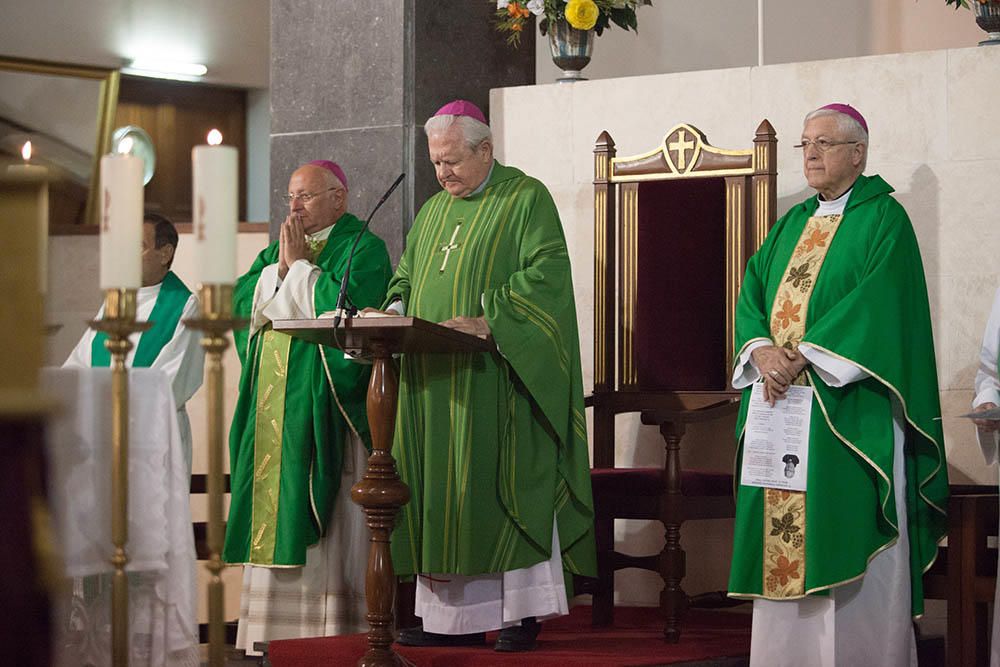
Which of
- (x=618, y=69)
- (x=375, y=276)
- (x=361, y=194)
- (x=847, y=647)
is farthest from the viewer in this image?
(x=618, y=69)

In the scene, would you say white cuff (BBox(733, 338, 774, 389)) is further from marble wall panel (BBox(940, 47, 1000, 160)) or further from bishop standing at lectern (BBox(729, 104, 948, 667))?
marble wall panel (BBox(940, 47, 1000, 160))

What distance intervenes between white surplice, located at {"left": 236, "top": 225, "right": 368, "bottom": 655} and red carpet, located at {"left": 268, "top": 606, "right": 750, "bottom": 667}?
1.74ft

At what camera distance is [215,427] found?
189cm

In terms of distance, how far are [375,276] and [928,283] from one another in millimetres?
2022

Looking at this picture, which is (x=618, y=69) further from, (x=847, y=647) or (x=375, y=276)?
(x=847, y=647)

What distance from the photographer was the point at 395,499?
390cm

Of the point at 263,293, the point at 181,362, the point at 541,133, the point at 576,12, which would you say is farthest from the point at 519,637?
the point at 576,12

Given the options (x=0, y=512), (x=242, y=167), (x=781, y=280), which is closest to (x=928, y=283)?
(x=781, y=280)

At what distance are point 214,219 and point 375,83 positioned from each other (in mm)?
4156

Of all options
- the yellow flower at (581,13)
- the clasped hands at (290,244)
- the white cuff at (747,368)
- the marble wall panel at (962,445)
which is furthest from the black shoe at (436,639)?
the yellow flower at (581,13)

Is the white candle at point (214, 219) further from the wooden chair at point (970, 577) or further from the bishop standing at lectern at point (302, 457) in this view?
the bishop standing at lectern at point (302, 457)

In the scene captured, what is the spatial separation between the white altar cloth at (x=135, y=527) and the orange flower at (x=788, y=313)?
189cm

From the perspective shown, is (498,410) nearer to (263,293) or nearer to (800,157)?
(263,293)

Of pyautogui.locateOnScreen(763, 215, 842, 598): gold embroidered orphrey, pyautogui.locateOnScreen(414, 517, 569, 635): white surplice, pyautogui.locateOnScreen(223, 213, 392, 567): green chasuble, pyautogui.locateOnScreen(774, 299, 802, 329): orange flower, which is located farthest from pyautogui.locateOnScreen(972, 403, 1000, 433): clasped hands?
pyautogui.locateOnScreen(223, 213, 392, 567): green chasuble
